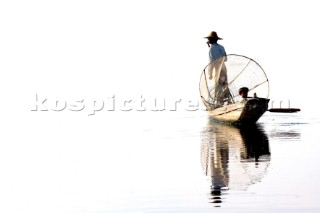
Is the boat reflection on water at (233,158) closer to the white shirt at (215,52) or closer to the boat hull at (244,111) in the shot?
the boat hull at (244,111)

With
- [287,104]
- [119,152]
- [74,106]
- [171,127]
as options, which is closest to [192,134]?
[171,127]

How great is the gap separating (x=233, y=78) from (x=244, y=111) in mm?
1263

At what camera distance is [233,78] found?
766 inches

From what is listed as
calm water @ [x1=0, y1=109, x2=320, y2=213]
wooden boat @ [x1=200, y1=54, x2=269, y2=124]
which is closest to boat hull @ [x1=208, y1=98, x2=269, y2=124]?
wooden boat @ [x1=200, y1=54, x2=269, y2=124]

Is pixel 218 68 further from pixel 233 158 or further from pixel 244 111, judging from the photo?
pixel 233 158

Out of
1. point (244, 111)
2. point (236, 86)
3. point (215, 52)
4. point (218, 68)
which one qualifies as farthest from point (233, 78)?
point (215, 52)

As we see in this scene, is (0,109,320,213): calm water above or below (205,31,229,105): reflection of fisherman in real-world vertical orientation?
below

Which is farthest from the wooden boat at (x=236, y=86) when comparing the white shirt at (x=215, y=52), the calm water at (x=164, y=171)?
the calm water at (x=164, y=171)

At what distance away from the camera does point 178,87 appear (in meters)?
49.4

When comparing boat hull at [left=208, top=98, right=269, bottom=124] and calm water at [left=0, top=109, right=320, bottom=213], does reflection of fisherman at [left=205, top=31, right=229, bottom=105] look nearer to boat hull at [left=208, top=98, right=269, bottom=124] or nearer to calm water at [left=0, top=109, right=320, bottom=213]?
boat hull at [left=208, top=98, right=269, bottom=124]

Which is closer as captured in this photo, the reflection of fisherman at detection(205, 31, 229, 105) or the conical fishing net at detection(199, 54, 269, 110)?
the conical fishing net at detection(199, 54, 269, 110)

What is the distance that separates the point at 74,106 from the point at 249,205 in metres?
28.3

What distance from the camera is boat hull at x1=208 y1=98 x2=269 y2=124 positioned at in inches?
722

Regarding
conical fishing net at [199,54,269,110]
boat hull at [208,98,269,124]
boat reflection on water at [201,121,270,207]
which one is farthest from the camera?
conical fishing net at [199,54,269,110]
